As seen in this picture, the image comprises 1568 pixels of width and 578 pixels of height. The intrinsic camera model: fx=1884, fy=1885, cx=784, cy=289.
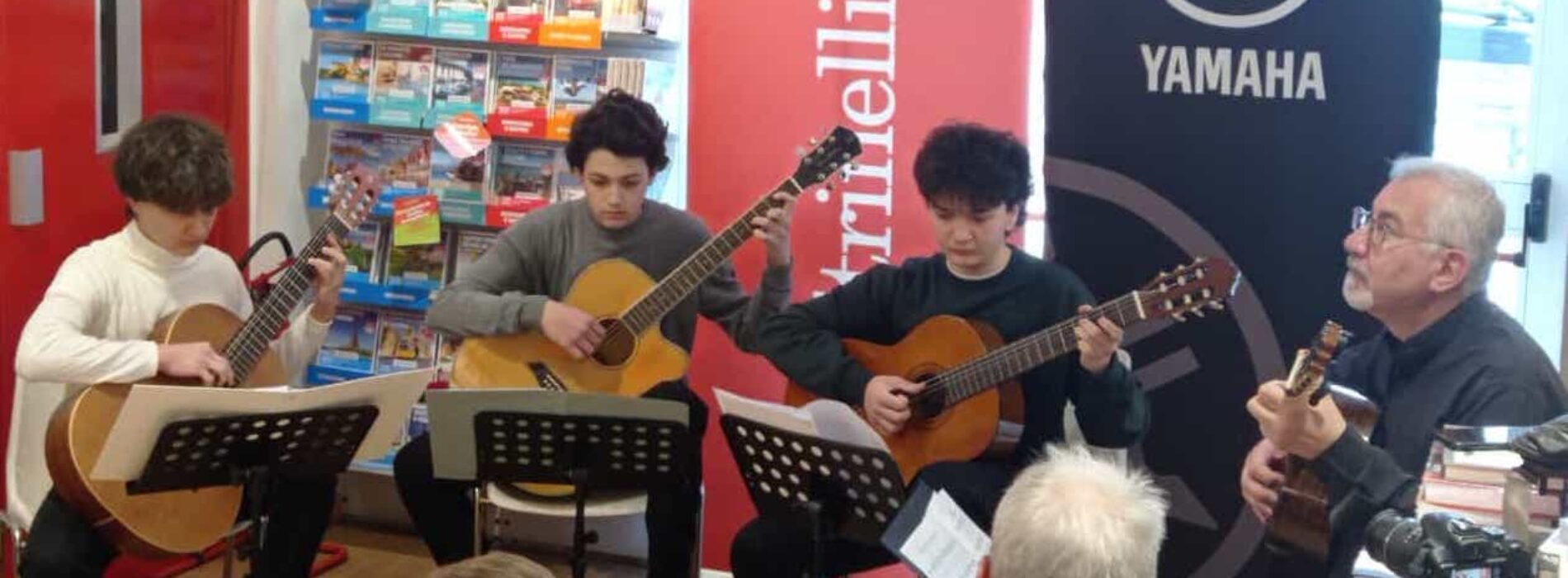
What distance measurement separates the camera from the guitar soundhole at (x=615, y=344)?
4133 mm

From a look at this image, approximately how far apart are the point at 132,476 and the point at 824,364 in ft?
4.47

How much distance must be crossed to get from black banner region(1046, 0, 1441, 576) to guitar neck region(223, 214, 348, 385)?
5.28 ft

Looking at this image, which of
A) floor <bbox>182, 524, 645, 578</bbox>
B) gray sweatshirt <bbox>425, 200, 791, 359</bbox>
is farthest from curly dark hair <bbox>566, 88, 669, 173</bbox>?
floor <bbox>182, 524, 645, 578</bbox>

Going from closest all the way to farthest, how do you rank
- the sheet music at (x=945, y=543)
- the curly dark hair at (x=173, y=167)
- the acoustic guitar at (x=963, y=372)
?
1. the sheet music at (x=945, y=543)
2. the acoustic guitar at (x=963, y=372)
3. the curly dark hair at (x=173, y=167)

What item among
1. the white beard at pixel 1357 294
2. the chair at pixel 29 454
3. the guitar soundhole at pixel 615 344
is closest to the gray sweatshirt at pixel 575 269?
the guitar soundhole at pixel 615 344

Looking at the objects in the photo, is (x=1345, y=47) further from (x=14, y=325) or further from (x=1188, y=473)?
(x=14, y=325)

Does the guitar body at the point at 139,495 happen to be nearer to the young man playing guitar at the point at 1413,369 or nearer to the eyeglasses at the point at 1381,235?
the young man playing guitar at the point at 1413,369

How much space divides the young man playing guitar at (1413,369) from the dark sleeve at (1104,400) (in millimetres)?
341

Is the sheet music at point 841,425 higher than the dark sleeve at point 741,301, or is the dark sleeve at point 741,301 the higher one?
the dark sleeve at point 741,301

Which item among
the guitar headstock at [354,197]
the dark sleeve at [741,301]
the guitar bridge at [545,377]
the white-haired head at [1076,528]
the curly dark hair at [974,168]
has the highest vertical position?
the curly dark hair at [974,168]

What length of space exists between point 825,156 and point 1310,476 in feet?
4.36

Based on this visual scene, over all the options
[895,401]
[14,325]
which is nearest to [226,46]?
[14,325]

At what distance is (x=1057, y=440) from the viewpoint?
3834 mm

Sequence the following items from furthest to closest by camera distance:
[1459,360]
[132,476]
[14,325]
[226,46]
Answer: [226,46] → [14,325] → [132,476] → [1459,360]
